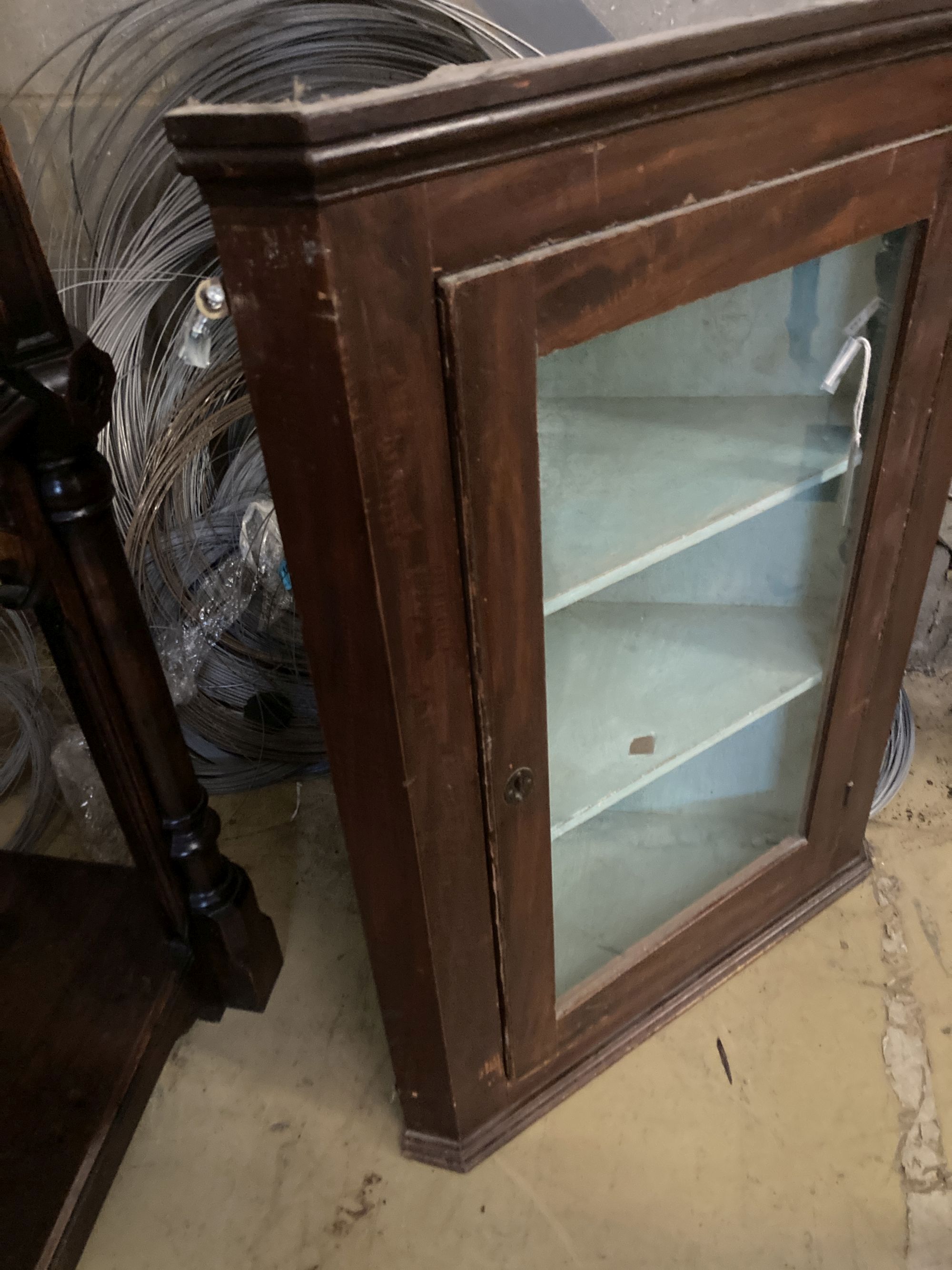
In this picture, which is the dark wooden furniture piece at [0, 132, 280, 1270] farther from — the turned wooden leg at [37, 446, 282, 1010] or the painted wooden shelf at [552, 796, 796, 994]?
the painted wooden shelf at [552, 796, 796, 994]

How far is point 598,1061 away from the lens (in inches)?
48.4

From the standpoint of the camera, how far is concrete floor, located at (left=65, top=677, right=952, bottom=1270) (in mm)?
1089

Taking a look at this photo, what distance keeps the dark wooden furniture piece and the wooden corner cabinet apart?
0.35m

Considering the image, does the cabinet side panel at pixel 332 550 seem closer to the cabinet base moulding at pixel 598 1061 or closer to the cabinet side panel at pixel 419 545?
the cabinet side panel at pixel 419 545

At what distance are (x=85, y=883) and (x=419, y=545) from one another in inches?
39.4

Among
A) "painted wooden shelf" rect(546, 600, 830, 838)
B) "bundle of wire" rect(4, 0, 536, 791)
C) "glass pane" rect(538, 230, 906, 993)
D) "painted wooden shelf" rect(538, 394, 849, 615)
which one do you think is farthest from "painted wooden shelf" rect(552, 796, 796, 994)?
"bundle of wire" rect(4, 0, 536, 791)

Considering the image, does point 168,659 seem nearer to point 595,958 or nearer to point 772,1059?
point 595,958

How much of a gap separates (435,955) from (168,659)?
843 mm

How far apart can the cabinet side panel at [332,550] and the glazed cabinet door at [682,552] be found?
8 cm

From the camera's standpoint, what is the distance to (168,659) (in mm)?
1537

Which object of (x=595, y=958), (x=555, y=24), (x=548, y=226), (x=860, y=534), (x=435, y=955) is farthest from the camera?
(x=595, y=958)

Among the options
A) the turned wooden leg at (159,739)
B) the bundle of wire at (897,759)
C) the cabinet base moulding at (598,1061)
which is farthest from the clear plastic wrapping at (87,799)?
the bundle of wire at (897,759)

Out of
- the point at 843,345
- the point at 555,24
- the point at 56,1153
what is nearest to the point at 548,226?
the point at 555,24

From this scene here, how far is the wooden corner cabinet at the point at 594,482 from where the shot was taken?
55cm
